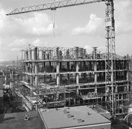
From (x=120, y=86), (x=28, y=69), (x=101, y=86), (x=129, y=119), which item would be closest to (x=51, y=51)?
(x=28, y=69)

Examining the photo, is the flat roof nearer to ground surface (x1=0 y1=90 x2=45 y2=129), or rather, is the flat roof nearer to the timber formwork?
ground surface (x1=0 y1=90 x2=45 y2=129)

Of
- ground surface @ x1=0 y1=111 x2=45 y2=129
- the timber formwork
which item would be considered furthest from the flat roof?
the timber formwork

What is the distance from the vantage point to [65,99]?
117 ft

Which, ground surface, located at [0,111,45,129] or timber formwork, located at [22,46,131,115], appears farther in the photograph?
timber formwork, located at [22,46,131,115]

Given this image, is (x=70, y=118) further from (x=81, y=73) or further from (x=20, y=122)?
(x=81, y=73)

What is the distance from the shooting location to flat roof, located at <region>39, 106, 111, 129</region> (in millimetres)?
16312

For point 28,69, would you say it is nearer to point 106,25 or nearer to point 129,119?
point 106,25

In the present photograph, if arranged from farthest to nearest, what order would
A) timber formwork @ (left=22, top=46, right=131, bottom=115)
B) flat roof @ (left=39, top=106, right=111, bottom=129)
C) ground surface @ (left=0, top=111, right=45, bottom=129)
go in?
timber formwork @ (left=22, top=46, right=131, bottom=115), ground surface @ (left=0, top=111, right=45, bottom=129), flat roof @ (left=39, top=106, right=111, bottom=129)

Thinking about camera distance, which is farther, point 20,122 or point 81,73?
point 81,73

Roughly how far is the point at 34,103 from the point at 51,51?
17.0 meters

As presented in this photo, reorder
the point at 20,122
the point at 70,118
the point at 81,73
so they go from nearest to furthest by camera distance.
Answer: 1. the point at 70,118
2. the point at 20,122
3. the point at 81,73

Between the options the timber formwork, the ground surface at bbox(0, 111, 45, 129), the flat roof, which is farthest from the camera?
the timber formwork

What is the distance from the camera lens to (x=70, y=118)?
59.1 ft

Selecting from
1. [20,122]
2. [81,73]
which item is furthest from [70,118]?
[81,73]
